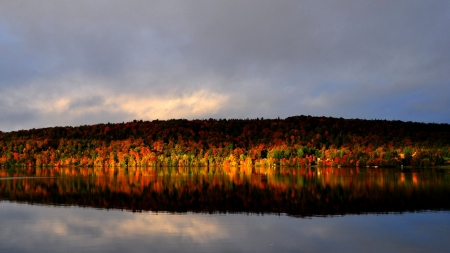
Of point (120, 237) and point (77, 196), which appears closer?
point (120, 237)

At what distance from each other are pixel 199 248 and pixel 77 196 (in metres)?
30.9

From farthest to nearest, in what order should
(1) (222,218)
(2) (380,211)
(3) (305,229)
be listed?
(2) (380,211)
(1) (222,218)
(3) (305,229)

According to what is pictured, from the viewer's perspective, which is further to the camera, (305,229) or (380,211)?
(380,211)

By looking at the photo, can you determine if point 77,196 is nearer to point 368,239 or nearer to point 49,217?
point 49,217

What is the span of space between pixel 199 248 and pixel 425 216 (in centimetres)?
1802

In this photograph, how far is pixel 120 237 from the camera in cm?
2823

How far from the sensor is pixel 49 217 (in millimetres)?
36375

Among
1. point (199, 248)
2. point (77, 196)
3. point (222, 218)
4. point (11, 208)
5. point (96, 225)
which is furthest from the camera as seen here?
point (77, 196)

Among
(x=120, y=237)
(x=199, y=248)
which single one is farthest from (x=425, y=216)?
(x=120, y=237)

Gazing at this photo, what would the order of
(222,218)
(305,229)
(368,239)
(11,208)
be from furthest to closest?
(11,208), (222,218), (305,229), (368,239)

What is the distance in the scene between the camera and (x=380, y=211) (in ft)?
121

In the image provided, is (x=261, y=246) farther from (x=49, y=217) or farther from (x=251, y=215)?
(x=49, y=217)

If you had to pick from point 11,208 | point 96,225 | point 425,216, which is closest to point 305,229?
point 425,216

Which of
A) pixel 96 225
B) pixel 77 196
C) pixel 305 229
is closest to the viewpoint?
pixel 305 229
